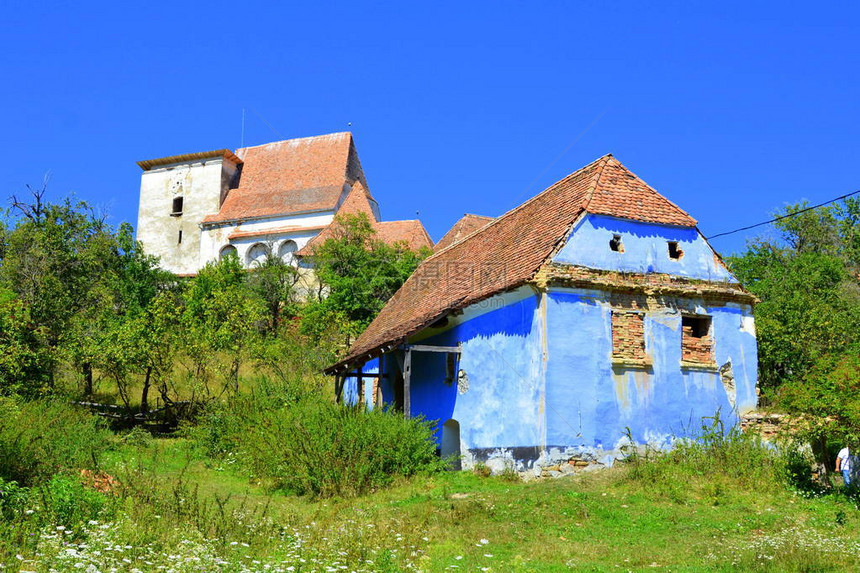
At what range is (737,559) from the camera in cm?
854

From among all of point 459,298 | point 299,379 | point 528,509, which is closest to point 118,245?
point 299,379

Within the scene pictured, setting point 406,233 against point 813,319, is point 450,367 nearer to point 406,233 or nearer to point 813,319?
point 813,319

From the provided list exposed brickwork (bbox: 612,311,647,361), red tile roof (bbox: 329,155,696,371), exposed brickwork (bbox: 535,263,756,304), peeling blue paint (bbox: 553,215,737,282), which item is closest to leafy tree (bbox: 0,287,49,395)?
red tile roof (bbox: 329,155,696,371)

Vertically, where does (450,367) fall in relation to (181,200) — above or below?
below

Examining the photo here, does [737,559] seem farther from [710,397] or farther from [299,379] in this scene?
[299,379]

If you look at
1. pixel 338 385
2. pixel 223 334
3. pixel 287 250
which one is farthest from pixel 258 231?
pixel 338 385

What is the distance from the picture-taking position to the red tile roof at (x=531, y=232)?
15.8 m

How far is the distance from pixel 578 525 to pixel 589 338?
506 centimetres

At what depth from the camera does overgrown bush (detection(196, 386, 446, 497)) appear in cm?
1347

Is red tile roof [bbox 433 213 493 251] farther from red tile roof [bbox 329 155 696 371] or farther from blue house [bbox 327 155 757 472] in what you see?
blue house [bbox 327 155 757 472]

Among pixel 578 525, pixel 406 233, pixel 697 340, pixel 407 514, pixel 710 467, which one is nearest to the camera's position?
pixel 578 525

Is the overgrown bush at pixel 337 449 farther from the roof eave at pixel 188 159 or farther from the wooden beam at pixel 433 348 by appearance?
the roof eave at pixel 188 159

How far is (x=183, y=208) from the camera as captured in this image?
181 ft

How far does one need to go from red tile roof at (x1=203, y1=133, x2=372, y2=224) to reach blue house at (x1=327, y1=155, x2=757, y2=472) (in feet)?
112
